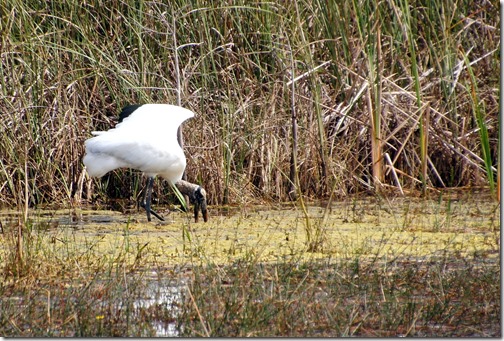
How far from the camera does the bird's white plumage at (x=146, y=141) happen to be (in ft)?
22.1

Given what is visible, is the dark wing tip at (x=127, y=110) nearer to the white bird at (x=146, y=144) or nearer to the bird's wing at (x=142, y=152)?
the white bird at (x=146, y=144)

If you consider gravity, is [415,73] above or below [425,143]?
above

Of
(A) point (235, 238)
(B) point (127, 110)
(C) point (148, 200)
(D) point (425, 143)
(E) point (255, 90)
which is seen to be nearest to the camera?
(A) point (235, 238)

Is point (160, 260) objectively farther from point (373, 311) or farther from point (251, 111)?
point (251, 111)

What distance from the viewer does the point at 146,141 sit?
6.88 metres

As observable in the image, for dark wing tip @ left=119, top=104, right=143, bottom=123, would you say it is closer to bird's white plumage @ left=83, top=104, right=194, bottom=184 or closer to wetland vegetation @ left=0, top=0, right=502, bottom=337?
bird's white plumage @ left=83, top=104, right=194, bottom=184

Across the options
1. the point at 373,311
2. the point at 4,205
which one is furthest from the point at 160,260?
the point at 4,205

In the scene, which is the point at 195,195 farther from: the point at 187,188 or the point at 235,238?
the point at 235,238

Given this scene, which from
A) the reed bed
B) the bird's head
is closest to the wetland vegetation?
the reed bed

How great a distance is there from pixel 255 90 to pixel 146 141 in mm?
1052

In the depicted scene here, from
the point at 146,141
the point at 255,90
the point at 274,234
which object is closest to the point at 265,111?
the point at 255,90

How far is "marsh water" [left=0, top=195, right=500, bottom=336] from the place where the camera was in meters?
4.82

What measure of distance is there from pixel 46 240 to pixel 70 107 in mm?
1666

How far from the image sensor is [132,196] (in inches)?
306
